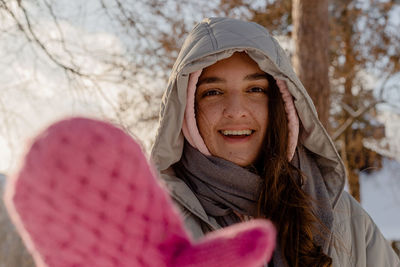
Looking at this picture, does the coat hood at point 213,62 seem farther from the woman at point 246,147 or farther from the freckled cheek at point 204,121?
the freckled cheek at point 204,121

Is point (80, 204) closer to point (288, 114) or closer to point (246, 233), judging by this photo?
point (246, 233)

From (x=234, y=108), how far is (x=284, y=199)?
0.49 m

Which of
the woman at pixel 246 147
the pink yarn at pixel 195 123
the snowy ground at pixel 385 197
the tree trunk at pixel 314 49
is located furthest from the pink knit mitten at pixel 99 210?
the snowy ground at pixel 385 197

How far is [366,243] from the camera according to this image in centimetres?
240

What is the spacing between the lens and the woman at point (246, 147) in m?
2.06

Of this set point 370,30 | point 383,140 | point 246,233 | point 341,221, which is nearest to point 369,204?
point 383,140

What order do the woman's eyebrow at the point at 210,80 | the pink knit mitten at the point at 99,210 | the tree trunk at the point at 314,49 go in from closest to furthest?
1. the pink knit mitten at the point at 99,210
2. the woman's eyebrow at the point at 210,80
3. the tree trunk at the point at 314,49

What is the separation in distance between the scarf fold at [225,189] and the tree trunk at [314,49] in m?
2.82

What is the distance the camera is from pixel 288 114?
2318 mm

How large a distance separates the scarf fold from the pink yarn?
8cm

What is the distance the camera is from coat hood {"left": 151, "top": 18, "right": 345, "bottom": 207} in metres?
2.07

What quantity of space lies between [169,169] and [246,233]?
5.30 feet

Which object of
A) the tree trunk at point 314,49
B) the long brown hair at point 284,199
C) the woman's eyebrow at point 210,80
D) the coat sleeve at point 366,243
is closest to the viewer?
the long brown hair at point 284,199

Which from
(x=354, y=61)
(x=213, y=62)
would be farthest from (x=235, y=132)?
(x=354, y=61)
